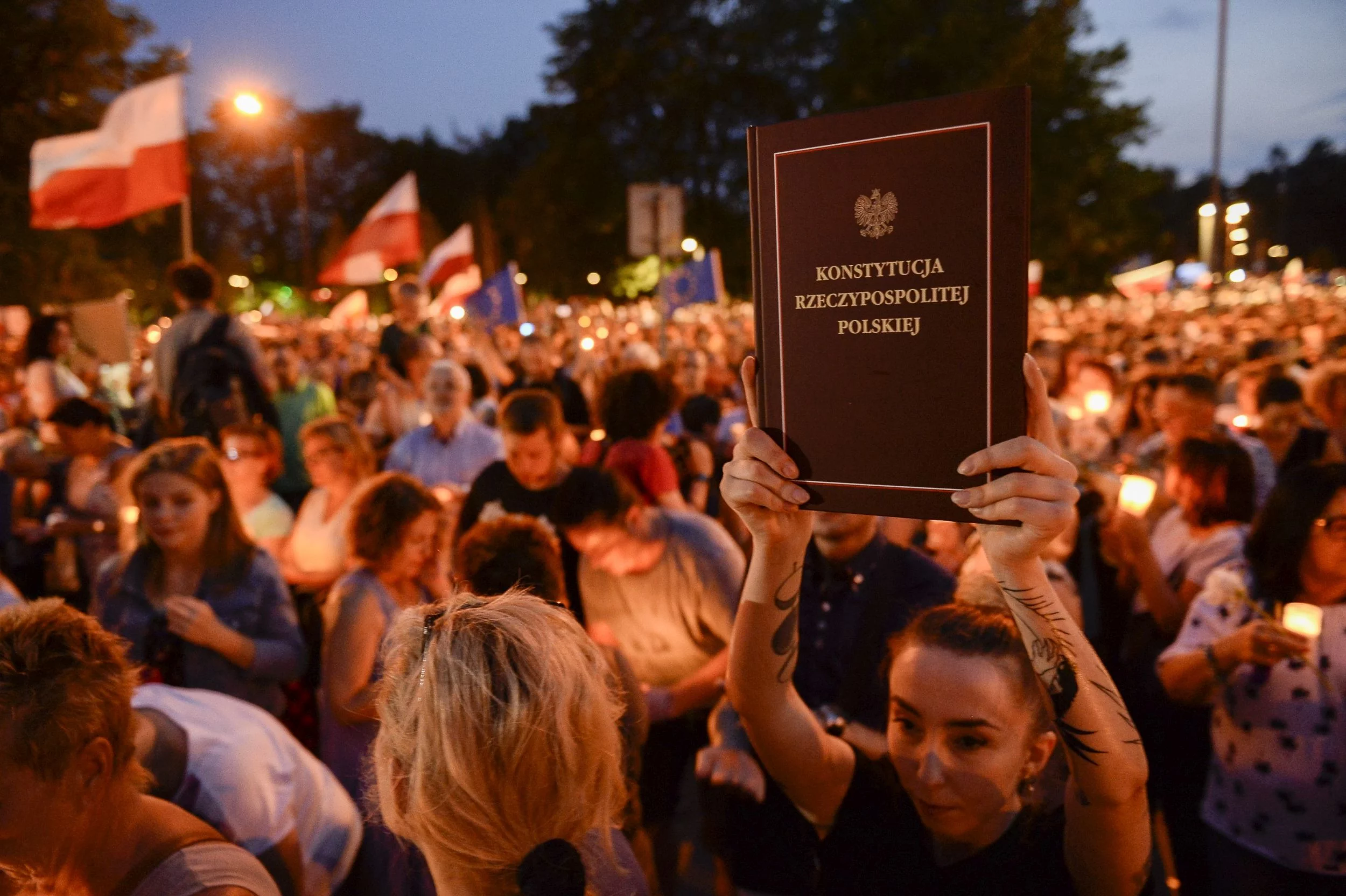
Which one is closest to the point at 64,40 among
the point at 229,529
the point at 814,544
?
the point at 229,529

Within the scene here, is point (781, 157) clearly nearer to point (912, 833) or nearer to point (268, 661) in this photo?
point (912, 833)

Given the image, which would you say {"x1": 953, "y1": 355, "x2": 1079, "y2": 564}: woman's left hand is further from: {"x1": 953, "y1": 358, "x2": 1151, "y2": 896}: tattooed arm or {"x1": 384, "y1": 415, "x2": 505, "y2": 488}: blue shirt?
{"x1": 384, "y1": 415, "x2": 505, "y2": 488}: blue shirt

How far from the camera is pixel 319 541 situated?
4566 mm

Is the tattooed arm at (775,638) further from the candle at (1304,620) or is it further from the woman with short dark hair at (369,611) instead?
the candle at (1304,620)

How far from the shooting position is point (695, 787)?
5.36m

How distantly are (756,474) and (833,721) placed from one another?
3.63 feet

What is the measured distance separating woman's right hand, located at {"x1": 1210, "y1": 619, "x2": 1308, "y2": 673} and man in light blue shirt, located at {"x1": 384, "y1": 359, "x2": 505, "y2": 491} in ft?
13.6

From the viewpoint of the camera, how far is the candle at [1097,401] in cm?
717

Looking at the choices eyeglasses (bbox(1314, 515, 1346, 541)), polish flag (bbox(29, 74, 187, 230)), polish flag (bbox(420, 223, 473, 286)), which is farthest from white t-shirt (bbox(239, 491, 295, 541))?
polish flag (bbox(420, 223, 473, 286))

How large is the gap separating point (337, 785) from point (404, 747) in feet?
4.55

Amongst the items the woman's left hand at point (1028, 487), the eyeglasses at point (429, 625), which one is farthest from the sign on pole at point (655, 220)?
the woman's left hand at point (1028, 487)

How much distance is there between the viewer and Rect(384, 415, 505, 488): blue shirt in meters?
5.76

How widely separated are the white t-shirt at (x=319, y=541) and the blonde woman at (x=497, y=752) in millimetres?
3044

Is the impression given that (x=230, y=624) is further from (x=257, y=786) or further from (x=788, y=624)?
(x=788, y=624)
